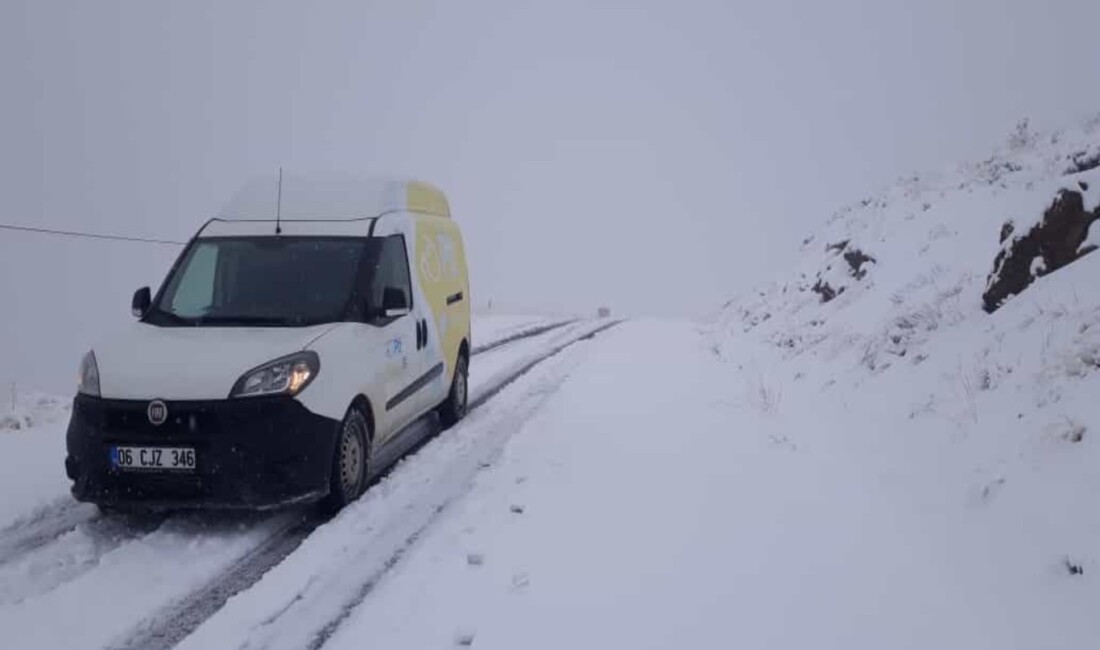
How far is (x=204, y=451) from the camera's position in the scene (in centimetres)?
450

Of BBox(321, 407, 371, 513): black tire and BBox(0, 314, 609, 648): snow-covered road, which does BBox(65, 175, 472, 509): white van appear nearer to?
BBox(321, 407, 371, 513): black tire

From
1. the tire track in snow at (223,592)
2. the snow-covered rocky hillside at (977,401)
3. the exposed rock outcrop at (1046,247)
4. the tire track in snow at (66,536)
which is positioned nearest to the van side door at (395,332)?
the tire track in snow at (223,592)

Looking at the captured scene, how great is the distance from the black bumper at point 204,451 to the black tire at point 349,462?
346mm

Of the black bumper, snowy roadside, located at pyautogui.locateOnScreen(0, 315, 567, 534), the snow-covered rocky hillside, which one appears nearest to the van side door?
the black bumper

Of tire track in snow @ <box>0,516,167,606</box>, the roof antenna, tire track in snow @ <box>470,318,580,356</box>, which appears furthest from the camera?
tire track in snow @ <box>470,318,580,356</box>

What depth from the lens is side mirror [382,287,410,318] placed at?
19.0 ft

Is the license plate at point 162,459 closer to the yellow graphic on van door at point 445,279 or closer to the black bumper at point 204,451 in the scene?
the black bumper at point 204,451

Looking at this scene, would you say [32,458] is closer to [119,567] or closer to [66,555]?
[66,555]

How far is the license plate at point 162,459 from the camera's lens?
177 inches

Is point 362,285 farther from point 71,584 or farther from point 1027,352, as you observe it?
point 1027,352

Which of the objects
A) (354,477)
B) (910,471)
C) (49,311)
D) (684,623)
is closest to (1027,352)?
(910,471)

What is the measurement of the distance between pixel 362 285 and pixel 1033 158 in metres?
12.8

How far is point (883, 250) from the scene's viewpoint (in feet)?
41.7

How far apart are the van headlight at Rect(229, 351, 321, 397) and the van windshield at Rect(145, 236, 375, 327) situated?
0.69 m
